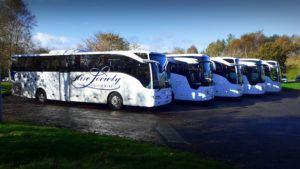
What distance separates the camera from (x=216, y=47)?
319ft

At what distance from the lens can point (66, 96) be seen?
20.9 metres

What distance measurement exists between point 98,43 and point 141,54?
31.9 m

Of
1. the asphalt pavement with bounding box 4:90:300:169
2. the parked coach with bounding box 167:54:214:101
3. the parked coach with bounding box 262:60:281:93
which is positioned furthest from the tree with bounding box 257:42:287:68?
the asphalt pavement with bounding box 4:90:300:169

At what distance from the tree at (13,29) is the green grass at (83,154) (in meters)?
36.8

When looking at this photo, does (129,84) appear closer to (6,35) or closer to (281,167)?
(281,167)

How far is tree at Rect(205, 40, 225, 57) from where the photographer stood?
306ft

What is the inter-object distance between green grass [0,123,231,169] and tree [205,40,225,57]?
8447 cm

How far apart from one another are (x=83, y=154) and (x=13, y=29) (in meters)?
42.0

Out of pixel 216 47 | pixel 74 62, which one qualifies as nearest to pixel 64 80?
pixel 74 62

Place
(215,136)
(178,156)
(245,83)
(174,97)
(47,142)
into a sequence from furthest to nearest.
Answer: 1. (245,83)
2. (174,97)
3. (215,136)
4. (47,142)
5. (178,156)

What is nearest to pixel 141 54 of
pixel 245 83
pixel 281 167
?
pixel 281 167

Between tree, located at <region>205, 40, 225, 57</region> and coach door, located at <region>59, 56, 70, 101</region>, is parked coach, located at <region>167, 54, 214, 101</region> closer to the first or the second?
coach door, located at <region>59, 56, 70, 101</region>

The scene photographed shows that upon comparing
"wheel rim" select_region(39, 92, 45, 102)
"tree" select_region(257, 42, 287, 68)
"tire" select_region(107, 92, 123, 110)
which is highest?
"tree" select_region(257, 42, 287, 68)

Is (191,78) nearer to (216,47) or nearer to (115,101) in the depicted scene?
(115,101)
